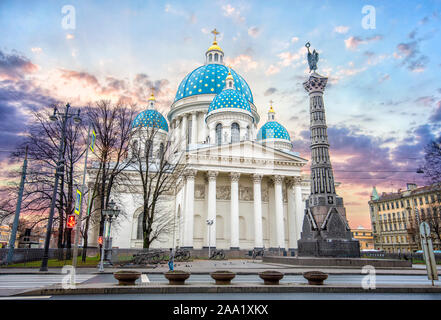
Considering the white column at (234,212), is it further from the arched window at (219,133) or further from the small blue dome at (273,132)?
the small blue dome at (273,132)

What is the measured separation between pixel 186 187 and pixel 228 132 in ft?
36.0

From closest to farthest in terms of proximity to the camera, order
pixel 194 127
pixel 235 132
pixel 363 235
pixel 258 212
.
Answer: pixel 258 212 < pixel 235 132 < pixel 194 127 < pixel 363 235

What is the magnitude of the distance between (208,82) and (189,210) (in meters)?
26.2

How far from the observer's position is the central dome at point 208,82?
5200cm

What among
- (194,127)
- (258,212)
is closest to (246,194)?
(258,212)

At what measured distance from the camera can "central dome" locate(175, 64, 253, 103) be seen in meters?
52.0

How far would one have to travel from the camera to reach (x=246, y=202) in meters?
39.4

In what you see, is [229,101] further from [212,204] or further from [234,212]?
[234,212]

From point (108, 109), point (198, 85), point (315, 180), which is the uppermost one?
point (198, 85)

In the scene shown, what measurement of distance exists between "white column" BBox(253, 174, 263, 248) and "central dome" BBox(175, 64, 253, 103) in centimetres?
2024

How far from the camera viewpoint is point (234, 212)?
1412 inches

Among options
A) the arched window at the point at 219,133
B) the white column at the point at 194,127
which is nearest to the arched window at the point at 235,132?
the arched window at the point at 219,133
